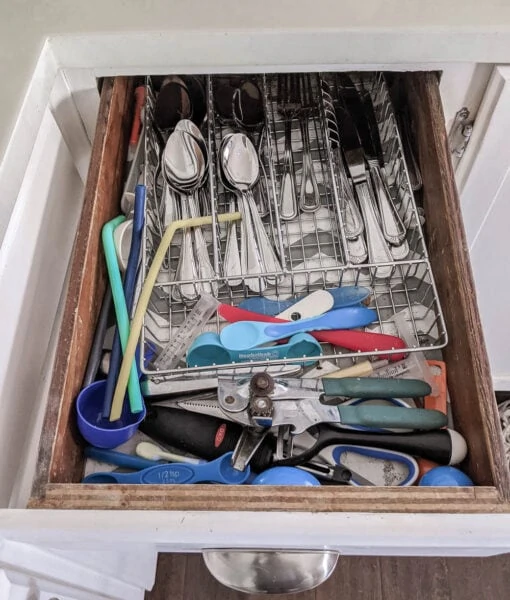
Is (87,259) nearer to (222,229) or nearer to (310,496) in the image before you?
(222,229)

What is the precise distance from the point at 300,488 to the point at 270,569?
21cm

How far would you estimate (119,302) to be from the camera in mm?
668

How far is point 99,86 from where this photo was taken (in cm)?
75

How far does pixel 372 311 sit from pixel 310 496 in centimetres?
26

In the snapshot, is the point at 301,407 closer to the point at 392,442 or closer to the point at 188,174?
the point at 392,442

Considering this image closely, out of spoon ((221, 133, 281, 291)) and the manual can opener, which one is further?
spoon ((221, 133, 281, 291))

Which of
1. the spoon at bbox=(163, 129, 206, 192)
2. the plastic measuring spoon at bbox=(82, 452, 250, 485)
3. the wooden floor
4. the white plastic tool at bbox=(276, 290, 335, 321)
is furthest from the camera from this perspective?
the wooden floor

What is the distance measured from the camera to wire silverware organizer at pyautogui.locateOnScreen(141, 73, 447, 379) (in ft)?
2.24

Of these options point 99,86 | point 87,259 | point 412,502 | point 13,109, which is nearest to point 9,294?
point 87,259

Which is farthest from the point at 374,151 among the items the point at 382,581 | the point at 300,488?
the point at 382,581

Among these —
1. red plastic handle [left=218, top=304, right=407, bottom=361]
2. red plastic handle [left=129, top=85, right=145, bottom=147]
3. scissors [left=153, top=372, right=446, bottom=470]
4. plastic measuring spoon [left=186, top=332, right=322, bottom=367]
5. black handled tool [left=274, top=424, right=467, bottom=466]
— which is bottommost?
black handled tool [left=274, top=424, right=467, bottom=466]

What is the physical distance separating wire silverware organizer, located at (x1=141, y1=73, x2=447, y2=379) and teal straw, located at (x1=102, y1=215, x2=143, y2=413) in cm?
2

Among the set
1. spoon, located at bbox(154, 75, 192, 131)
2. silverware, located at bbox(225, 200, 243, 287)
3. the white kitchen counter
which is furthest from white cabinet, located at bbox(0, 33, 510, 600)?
silverware, located at bbox(225, 200, 243, 287)

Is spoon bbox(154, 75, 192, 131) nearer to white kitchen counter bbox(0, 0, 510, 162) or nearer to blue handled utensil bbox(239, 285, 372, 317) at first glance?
white kitchen counter bbox(0, 0, 510, 162)
